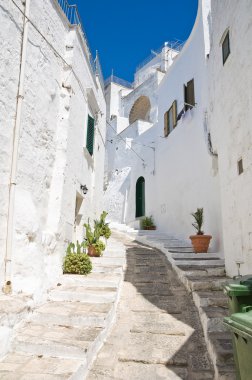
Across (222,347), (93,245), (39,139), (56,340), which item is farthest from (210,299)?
(39,139)

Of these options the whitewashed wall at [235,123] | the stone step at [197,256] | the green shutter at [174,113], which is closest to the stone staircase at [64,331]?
the stone step at [197,256]

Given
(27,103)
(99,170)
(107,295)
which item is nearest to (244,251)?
(107,295)

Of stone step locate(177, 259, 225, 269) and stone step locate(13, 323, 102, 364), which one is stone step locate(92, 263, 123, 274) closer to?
stone step locate(177, 259, 225, 269)

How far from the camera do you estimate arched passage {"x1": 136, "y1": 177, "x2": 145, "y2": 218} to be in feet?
55.5

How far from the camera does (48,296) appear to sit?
5.27 metres

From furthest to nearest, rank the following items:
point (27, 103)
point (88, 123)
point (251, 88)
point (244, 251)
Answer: point (88, 123) → point (27, 103) → point (244, 251) → point (251, 88)

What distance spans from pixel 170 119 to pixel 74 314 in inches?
411

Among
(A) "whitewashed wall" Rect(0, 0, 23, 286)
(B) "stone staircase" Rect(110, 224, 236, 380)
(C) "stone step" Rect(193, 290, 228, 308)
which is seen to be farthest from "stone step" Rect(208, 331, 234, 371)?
(A) "whitewashed wall" Rect(0, 0, 23, 286)

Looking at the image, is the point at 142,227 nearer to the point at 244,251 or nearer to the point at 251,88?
the point at 244,251

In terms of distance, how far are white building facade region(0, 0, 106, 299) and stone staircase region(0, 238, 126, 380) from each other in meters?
0.50

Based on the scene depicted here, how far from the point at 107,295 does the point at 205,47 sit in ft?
27.5

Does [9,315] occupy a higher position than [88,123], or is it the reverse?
[88,123]

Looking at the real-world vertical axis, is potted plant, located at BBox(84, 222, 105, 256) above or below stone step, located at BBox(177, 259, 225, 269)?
above

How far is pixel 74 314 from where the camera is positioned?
442 cm
